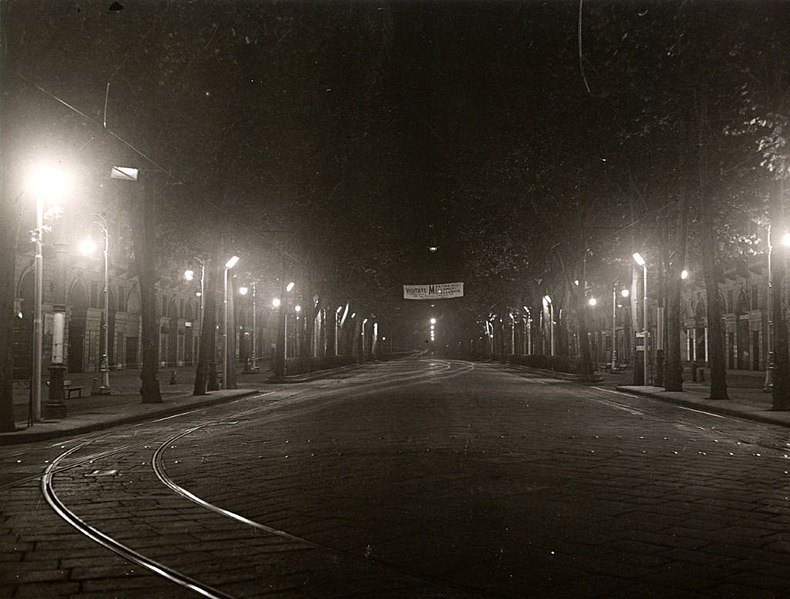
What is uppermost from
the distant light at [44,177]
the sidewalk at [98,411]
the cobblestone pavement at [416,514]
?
the distant light at [44,177]

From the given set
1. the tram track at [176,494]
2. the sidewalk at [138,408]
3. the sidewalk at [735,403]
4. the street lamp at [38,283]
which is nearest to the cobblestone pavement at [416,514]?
the tram track at [176,494]

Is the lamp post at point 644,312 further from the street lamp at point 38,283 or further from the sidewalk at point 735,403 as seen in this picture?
the street lamp at point 38,283

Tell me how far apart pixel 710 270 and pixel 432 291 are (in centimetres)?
4984

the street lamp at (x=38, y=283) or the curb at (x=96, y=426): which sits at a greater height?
the street lamp at (x=38, y=283)

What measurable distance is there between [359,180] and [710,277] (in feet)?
77.8

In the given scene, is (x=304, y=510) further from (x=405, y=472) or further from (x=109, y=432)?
(x=109, y=432)

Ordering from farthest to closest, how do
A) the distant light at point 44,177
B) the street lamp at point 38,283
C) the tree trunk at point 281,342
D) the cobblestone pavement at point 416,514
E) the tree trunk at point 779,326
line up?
1. the tree trunk at point 281,342
2. the tree trunk at point 779,326
3. the distant light at point 44,177
4. the street lamp at point 38,283
5. the cobblestone pavement at point 416,514

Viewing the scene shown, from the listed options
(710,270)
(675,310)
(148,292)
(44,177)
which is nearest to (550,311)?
(675,310)

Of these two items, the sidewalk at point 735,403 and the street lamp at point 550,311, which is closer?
the sidewalk at point 735,403

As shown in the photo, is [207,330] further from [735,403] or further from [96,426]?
[735,403]

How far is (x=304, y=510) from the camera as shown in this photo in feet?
24.2

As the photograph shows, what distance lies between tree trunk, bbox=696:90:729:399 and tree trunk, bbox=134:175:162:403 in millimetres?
15993

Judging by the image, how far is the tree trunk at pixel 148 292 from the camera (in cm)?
2298

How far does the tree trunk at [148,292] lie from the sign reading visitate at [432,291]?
Answer: 49383 millimetres
